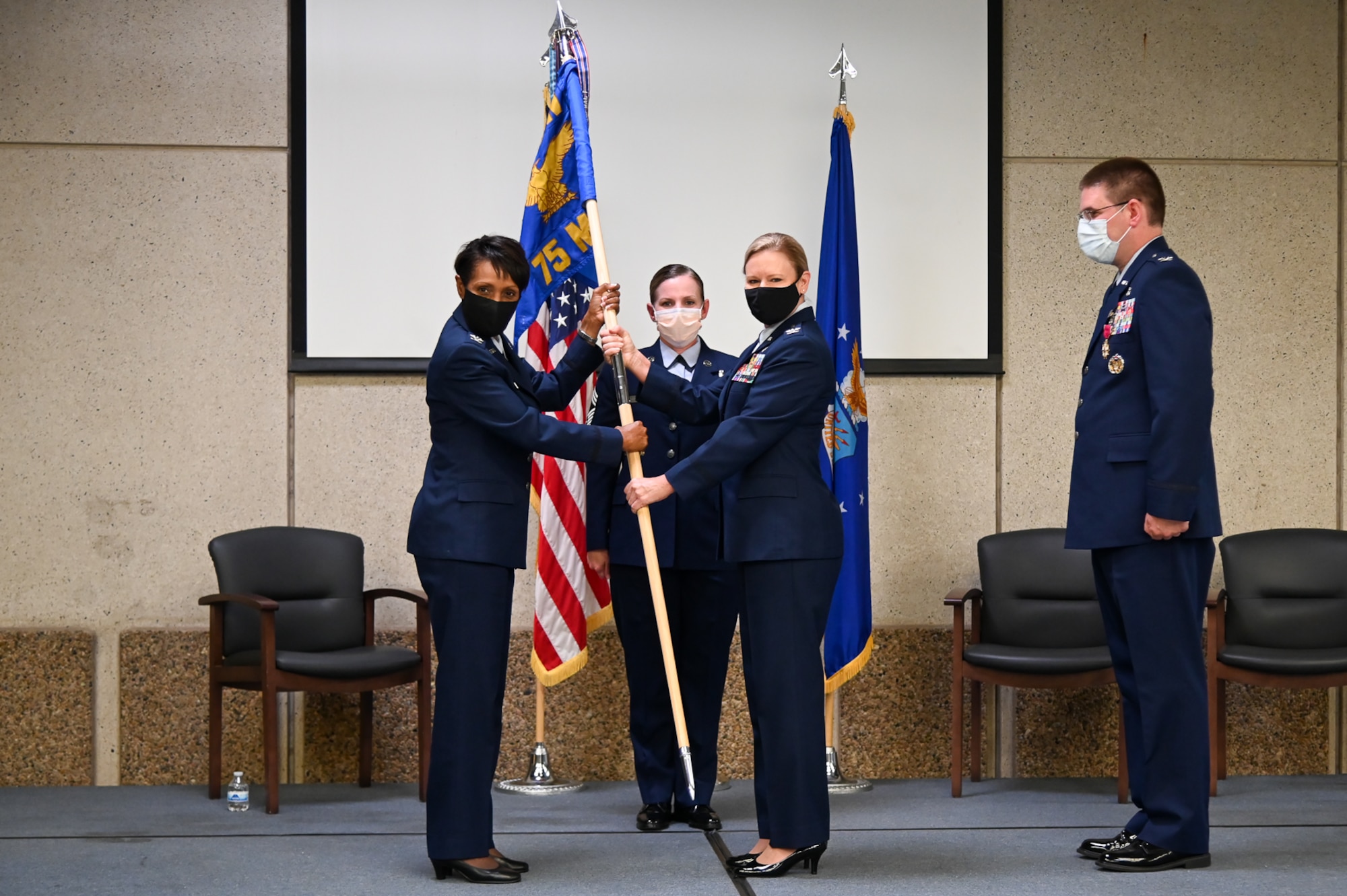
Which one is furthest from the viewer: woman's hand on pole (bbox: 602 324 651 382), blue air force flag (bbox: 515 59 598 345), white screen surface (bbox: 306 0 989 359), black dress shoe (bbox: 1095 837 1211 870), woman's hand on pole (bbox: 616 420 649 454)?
white screen surface (bbox: 306 0 989 359)

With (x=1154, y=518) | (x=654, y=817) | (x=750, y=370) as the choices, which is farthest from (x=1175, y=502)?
(x=654, y=817)

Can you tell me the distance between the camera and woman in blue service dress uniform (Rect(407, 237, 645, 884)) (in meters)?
3.15

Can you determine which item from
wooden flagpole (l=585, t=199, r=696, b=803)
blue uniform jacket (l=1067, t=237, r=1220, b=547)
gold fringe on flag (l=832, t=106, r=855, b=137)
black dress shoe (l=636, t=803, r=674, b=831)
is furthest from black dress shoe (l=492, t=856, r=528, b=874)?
gold fringe on flag (l=832, t=106, r=855, b=137)

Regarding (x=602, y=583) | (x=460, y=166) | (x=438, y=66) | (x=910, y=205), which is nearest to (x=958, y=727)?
(x=602, y=583)

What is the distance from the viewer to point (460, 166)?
4.80m

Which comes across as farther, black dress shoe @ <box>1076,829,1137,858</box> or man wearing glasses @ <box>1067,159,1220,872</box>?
black dress shoe @ <box>1076,829,1137,858</box>

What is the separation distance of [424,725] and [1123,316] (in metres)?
2.62

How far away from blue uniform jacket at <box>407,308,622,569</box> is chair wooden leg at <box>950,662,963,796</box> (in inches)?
69.7

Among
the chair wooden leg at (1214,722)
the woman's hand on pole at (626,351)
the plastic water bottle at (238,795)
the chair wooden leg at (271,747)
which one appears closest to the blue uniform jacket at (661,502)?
the woman's hand on pole at (626,351)

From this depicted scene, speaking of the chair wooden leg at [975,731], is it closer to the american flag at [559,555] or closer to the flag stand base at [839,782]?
the flag stand base at [839,782]

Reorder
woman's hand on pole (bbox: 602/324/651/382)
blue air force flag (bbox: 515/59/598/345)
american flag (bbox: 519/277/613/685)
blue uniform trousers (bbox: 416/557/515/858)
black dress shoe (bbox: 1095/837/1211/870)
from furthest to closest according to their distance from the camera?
1. american flag (bbox: 519/277/613/685)
2. blue air force flag (bbox: 515/59/598/345)
3. woman's hand on pole (bbox: 602/324/651/382)
4. black dress shoe (bbox: 1095/837/1211/870)
5. blue uniform trousers (bbox: 416/557/515/858)

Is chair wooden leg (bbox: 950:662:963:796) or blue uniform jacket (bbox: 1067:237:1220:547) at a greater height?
blue uniform jacket (bbox: 1067:237:1220:547)

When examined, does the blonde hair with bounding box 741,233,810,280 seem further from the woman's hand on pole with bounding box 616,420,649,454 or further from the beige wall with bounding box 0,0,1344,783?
the beige wall with bounding box 0,0,1344,783

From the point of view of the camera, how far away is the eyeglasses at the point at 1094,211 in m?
3.41
